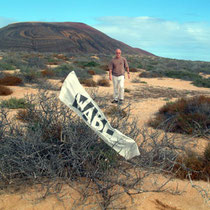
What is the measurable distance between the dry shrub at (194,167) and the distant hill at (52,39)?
47591 mm

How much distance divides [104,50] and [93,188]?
186ft

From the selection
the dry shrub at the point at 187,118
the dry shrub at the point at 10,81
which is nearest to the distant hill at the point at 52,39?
the dry shrub at the point at 10,81

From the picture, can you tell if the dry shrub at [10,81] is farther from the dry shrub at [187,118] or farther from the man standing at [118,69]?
the dry shrub at [187,118]

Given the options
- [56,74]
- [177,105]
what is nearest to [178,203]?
[177,105]

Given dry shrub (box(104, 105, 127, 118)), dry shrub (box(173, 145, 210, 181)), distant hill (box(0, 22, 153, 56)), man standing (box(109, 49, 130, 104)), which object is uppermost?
distant hill (box(0, 22, 153, 56))

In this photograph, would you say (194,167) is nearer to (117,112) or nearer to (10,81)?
(117,112)

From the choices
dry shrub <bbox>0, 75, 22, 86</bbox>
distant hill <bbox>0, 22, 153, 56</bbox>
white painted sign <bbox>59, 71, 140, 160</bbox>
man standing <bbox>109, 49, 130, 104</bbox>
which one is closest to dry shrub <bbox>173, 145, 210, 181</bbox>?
white painted sign <bbox>59, 71, 140, 160</bbox>

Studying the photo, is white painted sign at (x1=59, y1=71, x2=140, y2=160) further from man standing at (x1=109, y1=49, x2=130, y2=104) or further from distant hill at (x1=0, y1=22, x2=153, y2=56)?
distant hill at (x1=0, y1=22, x2=153, y2=56)

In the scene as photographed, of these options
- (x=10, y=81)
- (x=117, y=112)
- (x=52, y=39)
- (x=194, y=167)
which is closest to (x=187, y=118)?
(x=194, y=167)

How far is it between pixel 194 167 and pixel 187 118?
6.77 ft

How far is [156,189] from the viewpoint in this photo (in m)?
2.64

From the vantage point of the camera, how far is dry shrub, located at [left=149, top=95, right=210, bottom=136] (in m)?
4.70

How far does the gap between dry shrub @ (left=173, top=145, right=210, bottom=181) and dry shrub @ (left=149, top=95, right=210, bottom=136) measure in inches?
40.0

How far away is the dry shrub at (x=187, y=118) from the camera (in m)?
4.70
